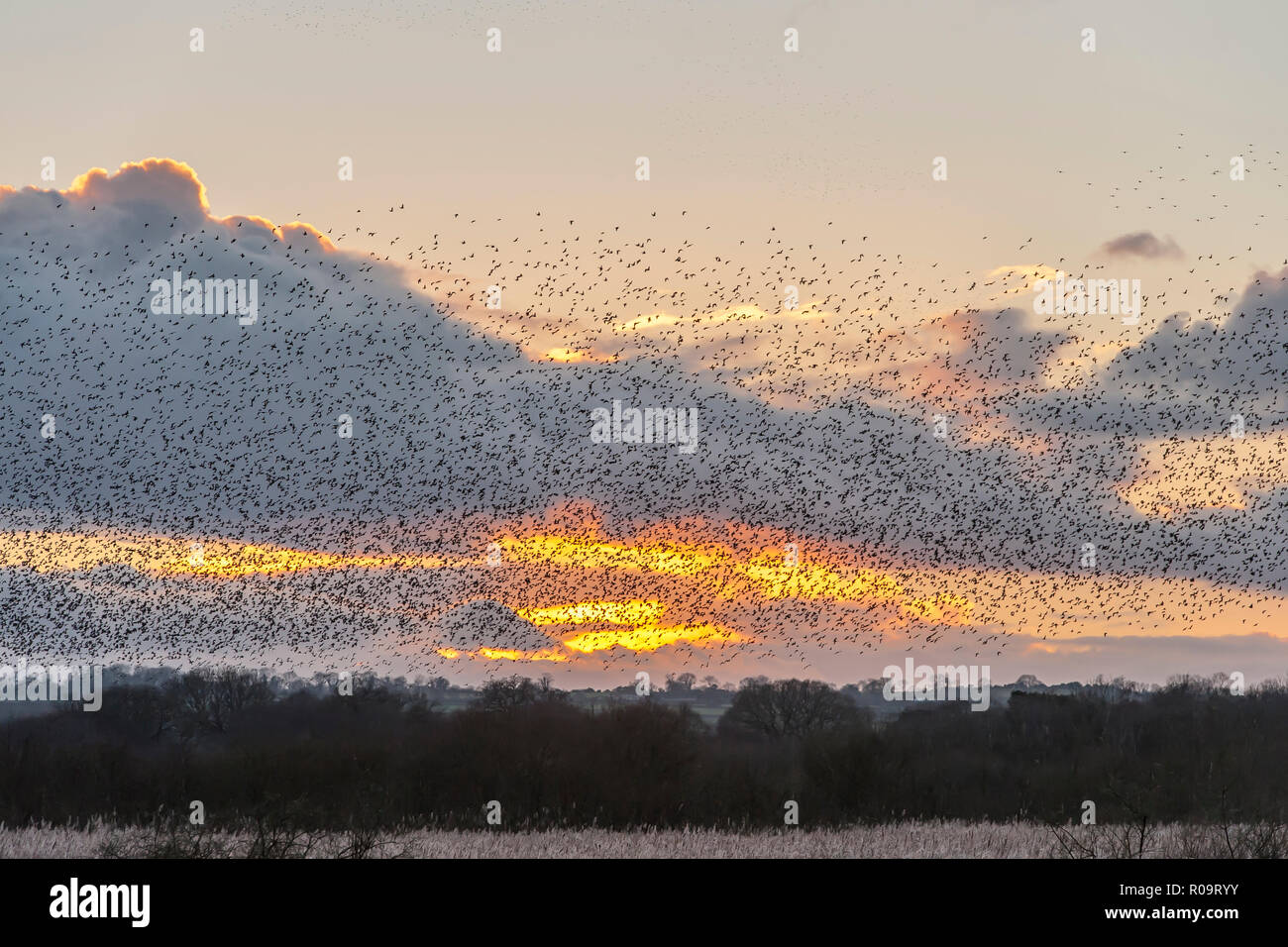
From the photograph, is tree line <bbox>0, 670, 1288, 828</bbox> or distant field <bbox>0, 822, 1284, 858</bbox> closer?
distant field <bbox>0, 822, 1284, 858</bbox>

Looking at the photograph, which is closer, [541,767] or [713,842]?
[713,842]

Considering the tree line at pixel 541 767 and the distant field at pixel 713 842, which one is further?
the tree line at pixel 541 767

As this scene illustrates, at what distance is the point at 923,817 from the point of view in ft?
157
